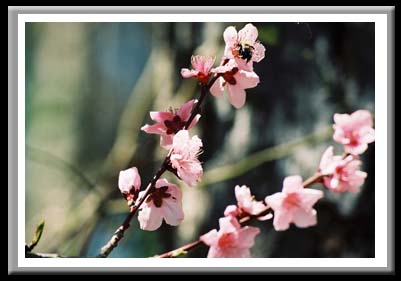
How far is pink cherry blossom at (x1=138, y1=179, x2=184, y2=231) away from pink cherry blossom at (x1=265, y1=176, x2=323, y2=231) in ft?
0.39

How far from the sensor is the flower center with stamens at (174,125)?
3.50ft

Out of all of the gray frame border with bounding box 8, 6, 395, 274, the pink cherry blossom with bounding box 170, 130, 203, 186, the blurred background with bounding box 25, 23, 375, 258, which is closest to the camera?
the pink cherry blossom with bounding box 170, 130, 203, 186

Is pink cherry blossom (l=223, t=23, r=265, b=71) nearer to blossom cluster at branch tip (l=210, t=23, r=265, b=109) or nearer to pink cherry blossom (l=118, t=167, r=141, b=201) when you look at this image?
blossom cluster at branch tip (l=210, t=23, r=265, b=109)

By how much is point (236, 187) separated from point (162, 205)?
99 millimetres

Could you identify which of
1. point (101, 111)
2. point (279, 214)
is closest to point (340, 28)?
point (279, 214)

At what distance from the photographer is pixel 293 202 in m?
1.06

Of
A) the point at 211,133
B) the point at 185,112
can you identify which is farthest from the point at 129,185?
the point at 211,133

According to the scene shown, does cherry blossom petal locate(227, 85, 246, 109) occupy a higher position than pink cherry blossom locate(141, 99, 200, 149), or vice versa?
cherry blossom petal locate(227, 85, 246, 109)

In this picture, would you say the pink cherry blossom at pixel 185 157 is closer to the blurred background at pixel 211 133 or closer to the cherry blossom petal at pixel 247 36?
the cherry blossom petal at pixel 247 36

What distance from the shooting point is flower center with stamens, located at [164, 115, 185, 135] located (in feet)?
3.50

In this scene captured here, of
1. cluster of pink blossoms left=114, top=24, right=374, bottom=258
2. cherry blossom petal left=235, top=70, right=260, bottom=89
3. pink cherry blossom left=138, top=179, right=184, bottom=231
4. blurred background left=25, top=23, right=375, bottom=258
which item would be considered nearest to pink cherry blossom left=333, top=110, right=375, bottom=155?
cluster of pink blossoms left=114, top=24, right=374, bottom=258

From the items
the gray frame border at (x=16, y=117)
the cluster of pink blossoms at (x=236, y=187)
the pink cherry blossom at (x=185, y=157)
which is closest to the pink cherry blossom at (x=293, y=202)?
the cluster of pink blossoms at (x=236, y=187)

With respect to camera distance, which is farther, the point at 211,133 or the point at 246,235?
the point at 211,133

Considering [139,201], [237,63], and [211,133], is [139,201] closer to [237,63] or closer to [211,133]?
[237,63]
